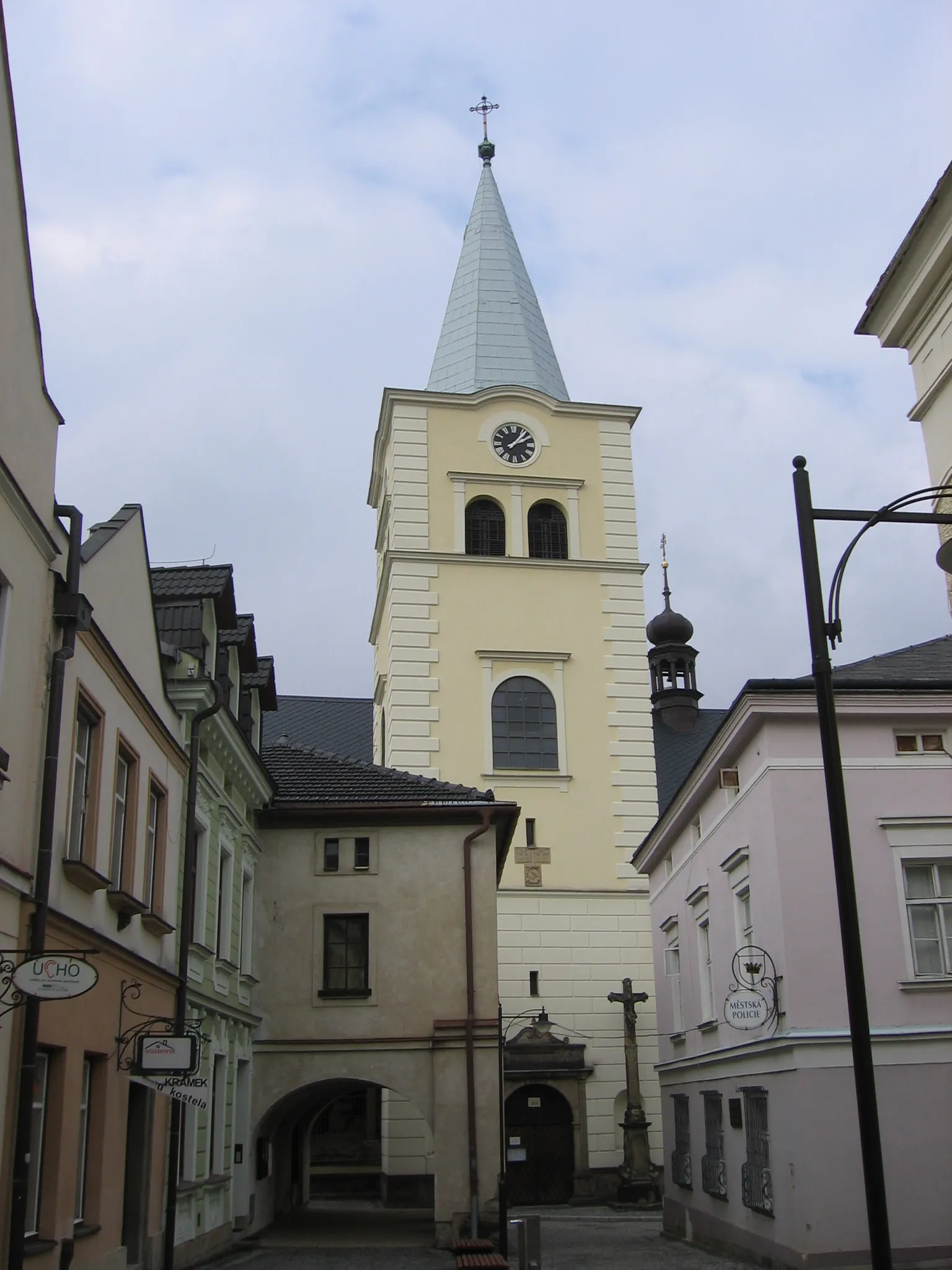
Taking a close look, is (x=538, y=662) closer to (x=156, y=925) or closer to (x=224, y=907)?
(x=224, y=907)

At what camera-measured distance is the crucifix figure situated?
31.4m

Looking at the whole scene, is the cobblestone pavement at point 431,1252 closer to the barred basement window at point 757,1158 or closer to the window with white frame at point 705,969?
the barred basement window at point 757,1158

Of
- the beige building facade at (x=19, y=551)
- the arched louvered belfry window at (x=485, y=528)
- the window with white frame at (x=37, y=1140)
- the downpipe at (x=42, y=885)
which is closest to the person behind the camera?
the downpipe at (x=42, y=885)

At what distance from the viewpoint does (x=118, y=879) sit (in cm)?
1523

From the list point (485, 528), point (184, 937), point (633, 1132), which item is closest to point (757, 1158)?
point (184, 937)

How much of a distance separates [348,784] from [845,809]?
1672 centimetres

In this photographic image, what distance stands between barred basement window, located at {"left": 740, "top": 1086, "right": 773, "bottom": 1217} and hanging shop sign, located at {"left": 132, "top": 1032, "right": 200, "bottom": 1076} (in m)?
7.93

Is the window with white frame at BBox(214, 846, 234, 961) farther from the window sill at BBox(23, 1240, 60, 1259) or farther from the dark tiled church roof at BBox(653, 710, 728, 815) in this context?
the dark tiled church roof at BBox(653, 710, 728, 815)

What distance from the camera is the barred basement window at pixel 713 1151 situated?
21.6 meters

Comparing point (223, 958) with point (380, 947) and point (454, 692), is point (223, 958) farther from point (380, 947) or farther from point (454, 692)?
point (454, 692)

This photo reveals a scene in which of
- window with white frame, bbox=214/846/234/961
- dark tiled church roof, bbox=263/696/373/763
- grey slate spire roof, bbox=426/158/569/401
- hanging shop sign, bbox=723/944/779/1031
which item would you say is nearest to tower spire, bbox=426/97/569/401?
grey slate spire roof, bbox=426/158/569/401

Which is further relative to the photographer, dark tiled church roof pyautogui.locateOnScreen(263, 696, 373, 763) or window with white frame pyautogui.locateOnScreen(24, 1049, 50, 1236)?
dark tiled church roof pyautogui.locateOnScreen(263, 696, 373, 763)

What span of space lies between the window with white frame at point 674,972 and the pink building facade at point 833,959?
4.30 m

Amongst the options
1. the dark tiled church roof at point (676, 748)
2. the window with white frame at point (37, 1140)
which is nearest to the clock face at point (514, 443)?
the dark tiled church roof at point (676, 748)
